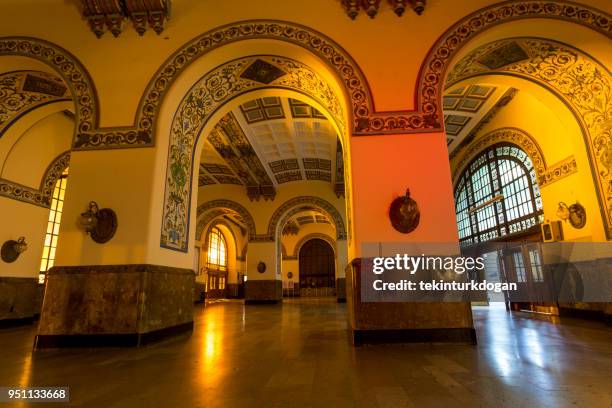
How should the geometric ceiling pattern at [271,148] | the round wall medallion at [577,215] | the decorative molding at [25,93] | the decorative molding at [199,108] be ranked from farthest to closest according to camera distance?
the geometric ceiling pattern at [271,148] < the round wall medallion at [577,215] < the decorative molding at [25,93] < the decorative molding at [199,108]

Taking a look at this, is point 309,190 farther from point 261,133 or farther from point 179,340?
point 179,340

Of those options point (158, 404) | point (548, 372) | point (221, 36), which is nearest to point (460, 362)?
point (548, 372)

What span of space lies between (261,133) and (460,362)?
829cm

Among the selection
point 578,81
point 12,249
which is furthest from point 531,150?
point 12,249

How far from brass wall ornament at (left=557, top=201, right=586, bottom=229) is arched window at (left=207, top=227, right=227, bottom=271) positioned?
15.8 meters

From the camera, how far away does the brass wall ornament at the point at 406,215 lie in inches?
180

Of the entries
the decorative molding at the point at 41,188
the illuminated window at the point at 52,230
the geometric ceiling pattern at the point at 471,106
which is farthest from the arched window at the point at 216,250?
the geometric ceiling pattern at the point at 471,106

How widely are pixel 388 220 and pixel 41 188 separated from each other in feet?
26.8

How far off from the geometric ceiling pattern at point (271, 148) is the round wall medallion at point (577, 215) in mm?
5865

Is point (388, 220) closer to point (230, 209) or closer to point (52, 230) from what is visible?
point (52, 230)

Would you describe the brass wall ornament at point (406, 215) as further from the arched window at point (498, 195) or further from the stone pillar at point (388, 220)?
the arched window at point (498, 195)

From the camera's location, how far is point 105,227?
16.1 feet

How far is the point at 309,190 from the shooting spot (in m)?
14.8

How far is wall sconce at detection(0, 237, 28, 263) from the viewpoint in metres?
7.18
